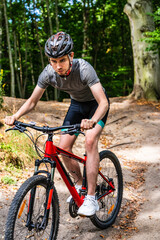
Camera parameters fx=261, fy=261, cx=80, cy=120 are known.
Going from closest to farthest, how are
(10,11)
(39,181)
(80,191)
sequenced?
1. (39,181)
2. (80,191)
3. (10,11)

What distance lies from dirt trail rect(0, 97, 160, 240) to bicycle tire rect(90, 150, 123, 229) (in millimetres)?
128

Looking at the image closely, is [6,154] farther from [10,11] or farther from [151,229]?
[10,11]

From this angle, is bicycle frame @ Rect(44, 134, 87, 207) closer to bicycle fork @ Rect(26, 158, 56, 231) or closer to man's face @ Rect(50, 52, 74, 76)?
bicycle fork @ Rect(26, 158, 56, 231)

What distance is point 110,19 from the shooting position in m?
23.3

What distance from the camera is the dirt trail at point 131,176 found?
11.3 ft

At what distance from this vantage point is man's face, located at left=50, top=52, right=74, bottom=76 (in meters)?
2.93

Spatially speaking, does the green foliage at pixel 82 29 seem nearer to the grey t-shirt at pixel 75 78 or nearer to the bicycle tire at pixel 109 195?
the bicycle tire at pixel 109 195

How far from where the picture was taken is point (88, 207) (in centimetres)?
305

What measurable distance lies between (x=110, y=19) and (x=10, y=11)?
8629mm

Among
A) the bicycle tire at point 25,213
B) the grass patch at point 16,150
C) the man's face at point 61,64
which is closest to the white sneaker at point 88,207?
the bicycle tire at point 25,213

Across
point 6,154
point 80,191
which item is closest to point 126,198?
point 80,191

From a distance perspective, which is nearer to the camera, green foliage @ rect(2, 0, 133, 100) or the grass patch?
the grass patch

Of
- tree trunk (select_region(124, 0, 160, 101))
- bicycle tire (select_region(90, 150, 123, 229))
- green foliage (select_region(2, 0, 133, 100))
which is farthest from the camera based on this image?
green foliage (select_region(2, 0, 133, 100))

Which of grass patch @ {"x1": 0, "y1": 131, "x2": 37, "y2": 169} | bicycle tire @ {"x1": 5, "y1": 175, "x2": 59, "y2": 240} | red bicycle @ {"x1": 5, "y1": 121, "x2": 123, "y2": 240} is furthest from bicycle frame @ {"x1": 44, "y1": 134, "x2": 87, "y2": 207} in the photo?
grass patch @ {"x1": 0, "y1": 131, "x2": 37, "y2": 169}
